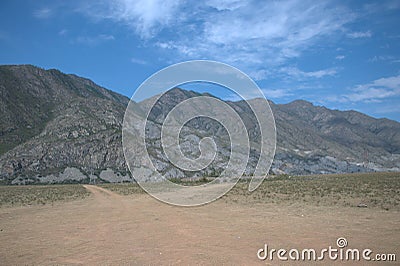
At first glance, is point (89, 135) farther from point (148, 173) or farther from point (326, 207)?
point (326, 207)

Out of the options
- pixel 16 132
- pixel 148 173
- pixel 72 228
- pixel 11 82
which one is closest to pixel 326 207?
pixel 72 228

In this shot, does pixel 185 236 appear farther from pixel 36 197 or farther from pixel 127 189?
pixel 127 189

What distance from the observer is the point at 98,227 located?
56.3 ft

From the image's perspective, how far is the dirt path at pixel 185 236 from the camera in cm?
1098

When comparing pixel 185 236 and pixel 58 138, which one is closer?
pixel 185 236

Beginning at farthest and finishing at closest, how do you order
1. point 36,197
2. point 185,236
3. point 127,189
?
point 127,189 → point 36,197 → point 185,236

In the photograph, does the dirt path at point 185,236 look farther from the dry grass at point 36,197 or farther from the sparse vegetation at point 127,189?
the sparse vegetation at point 127,189

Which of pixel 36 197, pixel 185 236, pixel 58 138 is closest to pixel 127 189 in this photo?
pixel 36 197

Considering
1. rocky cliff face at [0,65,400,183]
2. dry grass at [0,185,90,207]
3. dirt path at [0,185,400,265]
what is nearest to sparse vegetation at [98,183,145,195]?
dry grass at [0,185,90,207]

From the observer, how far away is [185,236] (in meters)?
14.2

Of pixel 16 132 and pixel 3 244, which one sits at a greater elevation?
pixel 16 132

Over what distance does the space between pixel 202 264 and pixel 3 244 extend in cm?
931

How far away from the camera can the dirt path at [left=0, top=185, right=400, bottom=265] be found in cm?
1098

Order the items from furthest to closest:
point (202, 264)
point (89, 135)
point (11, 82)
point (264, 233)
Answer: point (11, 82)
point (89, 135)
point (264, 233)
point (202, 264)
